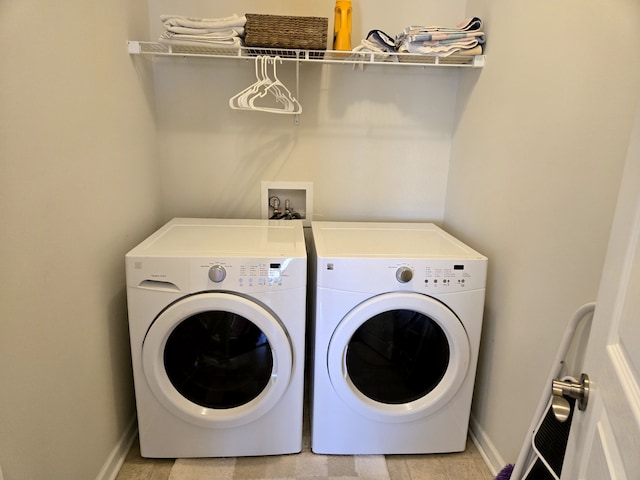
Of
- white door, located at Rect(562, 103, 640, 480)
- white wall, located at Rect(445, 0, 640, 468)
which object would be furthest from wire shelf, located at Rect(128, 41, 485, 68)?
white door, located at Rect(562, 103, 640, 480)

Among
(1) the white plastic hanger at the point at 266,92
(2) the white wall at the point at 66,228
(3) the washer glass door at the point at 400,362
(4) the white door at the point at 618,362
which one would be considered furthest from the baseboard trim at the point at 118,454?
(4) the white door at the point at 618,362

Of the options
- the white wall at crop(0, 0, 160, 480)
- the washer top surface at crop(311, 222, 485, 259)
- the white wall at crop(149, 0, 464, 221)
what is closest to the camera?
the white wall at crop(0, 0, 160, 480)

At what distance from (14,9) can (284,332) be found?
1217 mm

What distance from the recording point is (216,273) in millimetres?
1491

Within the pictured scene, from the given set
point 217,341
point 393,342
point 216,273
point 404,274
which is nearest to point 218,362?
point 217,341

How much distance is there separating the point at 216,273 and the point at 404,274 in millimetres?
666

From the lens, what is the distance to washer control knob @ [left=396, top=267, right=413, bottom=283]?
1.55 m

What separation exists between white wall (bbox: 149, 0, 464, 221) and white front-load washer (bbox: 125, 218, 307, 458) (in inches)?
18.2

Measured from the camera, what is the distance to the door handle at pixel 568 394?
2.49ft

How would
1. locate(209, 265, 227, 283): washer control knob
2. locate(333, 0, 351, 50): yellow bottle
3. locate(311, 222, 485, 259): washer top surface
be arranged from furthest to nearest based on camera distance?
locate(333, 0, 351, 50): yellow bottle, locate(311, 222, 485, 259): washer top surface, locate(209, 265, 227, 283): washer control knob

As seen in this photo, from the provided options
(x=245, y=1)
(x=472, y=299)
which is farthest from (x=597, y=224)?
(x=245, y=1)

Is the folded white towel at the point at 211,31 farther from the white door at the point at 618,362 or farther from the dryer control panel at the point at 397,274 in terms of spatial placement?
the white door at the point at 618,362

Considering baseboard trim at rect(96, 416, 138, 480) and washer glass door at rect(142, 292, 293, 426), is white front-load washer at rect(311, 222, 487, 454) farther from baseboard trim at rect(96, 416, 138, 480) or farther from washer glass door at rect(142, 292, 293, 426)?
baseboard trim at rect(96, 416, 138, 480)

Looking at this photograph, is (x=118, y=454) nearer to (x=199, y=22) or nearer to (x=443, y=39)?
(x=199, y=22)
